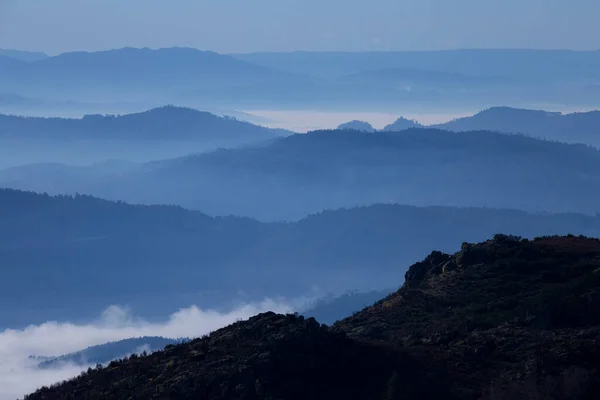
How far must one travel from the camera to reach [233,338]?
3228 centimetres

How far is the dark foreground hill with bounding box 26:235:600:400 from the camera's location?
2856cm

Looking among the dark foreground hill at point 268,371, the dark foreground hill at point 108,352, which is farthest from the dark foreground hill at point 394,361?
the dark foreground hill at point 108,352

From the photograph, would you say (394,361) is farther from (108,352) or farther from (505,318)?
(108,352)

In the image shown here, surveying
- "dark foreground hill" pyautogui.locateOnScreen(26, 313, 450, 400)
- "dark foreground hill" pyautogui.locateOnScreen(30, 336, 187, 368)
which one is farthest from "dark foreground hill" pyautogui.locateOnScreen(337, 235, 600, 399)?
"dark foreground hill" pyautogui.locateOnScreen(30, 336, 187, 368)

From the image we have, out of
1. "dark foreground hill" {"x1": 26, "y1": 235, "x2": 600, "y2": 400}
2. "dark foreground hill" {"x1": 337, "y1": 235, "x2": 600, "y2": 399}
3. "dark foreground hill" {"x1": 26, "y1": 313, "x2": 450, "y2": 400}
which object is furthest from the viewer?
"dark foreground hill" {"x1": 337, "y1": 235, "x2": 600, "y2": 399}

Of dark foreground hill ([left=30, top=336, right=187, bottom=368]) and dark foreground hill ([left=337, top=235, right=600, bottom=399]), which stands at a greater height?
dark foreground hill ([left=30, top=336, right=187, bottom=368])

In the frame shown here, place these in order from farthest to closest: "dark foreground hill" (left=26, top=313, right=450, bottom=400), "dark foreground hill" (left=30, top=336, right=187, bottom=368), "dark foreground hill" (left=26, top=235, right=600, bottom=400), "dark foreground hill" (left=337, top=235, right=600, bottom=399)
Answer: "dark foreground hill" (left=30, top=336, right=187, bottom=368), "dark foreground hill" (left=337, top=235, right=600, bottom=399), "dark foreground hill" (left=26, top=313, right=450, bottom=400), "dark foreground hill" (left=26, top=235, right=600, bottom=400)

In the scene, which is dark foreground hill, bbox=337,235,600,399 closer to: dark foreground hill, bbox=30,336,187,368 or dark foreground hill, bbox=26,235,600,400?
dark foreground hill, bbox=26,235,600,400

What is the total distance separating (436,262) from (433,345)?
47.4 feet

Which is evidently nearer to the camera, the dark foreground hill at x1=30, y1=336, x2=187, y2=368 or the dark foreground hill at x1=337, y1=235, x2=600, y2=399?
the dark foreground hill at x1=337, y1=235, x2=600, y2=399

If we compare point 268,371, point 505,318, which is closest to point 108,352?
point 505,318

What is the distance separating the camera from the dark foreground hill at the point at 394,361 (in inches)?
1125

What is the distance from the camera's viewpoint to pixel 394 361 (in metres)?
29.9

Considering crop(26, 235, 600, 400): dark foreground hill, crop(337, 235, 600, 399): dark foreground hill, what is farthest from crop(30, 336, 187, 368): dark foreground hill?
crop(26, 235, 600, 400): dark foreground hill
